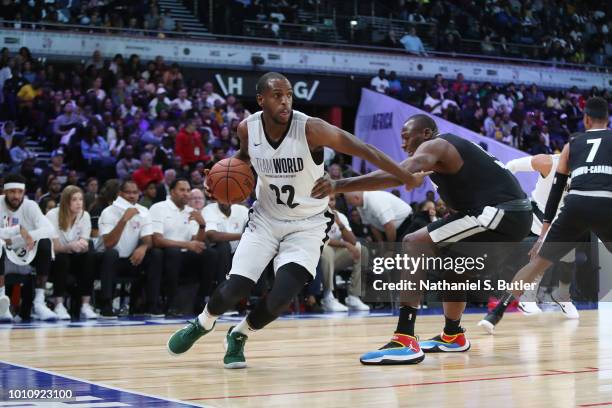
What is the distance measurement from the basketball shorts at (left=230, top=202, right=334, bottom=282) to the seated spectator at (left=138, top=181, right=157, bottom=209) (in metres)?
5.95

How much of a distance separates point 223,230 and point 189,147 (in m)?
3.74

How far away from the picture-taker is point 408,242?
5.77 meters

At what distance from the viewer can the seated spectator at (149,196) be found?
10.9 meters

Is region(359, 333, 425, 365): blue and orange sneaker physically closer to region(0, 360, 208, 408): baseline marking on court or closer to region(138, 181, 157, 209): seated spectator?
region(0, 360, 208, 408): baseline marking on court

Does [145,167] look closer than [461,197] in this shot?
No

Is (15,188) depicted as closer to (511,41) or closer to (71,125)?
(71,125)

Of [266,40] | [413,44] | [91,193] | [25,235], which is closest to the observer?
[25,235]

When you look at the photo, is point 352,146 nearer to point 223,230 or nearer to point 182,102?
point 223,230

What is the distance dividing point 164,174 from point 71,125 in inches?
79.6

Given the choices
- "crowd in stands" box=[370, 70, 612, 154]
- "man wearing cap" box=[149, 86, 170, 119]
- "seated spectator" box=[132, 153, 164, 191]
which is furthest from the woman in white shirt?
"crowd in stands" box=[370, 70, 612, 154]

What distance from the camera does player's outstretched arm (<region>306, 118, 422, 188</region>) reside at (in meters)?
4.73

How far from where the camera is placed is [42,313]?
8.95 metres

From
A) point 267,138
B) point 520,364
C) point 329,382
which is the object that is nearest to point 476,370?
point 520,364

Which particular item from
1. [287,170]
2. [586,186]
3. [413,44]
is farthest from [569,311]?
[413,44]
